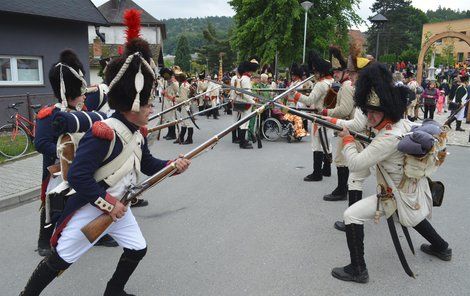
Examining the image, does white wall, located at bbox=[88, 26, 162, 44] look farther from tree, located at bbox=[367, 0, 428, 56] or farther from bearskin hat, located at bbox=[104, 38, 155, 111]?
bearskin hat, located at bbox=[104, 38, 155, 111]

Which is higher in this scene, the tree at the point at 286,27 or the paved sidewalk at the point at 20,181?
the tree at the point at 286,27

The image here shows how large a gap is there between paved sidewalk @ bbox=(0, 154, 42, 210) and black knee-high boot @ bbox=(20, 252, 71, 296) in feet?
11.5

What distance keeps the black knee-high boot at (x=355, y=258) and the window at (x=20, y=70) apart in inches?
519

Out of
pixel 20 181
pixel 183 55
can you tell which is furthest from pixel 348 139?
pixel 183 55

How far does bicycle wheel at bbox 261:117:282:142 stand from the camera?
37.8 feet

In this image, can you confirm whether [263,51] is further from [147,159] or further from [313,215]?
[147,159]

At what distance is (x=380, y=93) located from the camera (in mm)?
3395

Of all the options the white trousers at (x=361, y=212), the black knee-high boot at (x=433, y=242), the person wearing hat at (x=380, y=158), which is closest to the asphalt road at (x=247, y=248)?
the black knee-high boot at (x=433, y=242)

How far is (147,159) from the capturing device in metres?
3.27

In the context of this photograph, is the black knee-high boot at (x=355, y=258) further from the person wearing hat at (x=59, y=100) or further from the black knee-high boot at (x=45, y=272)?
the person wearing hat at (x=59, y=100)

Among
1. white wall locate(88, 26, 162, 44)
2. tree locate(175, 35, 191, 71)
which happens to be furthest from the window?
tree locate(175, 35, 191, 71)

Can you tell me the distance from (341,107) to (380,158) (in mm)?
2347

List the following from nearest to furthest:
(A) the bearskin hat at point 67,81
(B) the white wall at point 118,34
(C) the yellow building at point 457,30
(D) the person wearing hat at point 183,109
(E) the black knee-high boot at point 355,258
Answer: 1. (E) the black knee-high boot at point 355,258
2. (A) the bearskin hat at point 67,81
3. (D) the person wearing hat at point 183,109
4. (B) the white wall at point 118,34
5. (C) the yellow building at point 457,30

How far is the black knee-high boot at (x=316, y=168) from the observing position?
6.91 metres
